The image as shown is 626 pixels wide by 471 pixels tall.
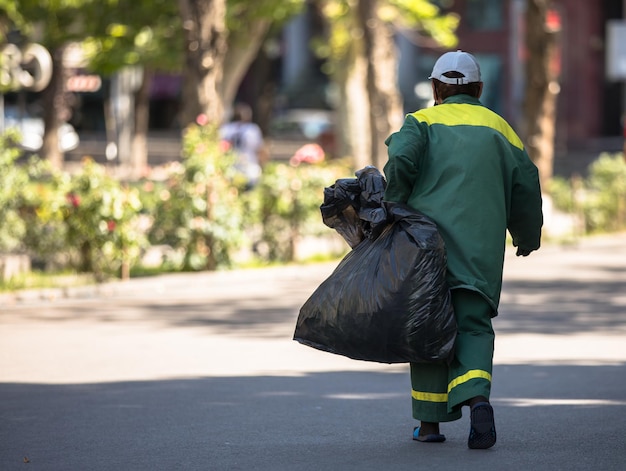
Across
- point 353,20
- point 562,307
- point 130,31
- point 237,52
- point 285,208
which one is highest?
point 353,20

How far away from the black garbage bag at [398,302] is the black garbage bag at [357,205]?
161mm

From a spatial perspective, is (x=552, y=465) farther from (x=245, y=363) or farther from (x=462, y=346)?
(x=245, y=363)

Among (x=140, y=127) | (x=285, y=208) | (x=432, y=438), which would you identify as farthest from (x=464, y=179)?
(x=140, y=127)

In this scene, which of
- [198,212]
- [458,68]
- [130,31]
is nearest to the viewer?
[458,68]

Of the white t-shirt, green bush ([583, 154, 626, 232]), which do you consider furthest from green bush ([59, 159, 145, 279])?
green bush ([583, 154, 626, 232])

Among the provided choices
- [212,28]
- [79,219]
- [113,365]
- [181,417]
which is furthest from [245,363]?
[212,28]

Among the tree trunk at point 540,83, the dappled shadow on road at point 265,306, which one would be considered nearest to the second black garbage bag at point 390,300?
the dappled shadow on road at point 265,306

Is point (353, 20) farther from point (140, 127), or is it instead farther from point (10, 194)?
point (10, 194)

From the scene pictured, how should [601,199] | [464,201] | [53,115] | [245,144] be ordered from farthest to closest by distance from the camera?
[53,115], [601,199], [245,144], [464,201]

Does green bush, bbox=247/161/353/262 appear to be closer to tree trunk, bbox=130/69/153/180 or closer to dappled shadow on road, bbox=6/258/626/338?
dappled shadow on road, bbox=6/258/626/338

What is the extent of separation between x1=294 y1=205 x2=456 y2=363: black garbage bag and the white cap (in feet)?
2.24

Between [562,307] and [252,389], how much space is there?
543 centimetres

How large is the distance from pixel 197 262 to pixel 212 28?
12.5ft

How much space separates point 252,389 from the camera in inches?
330
